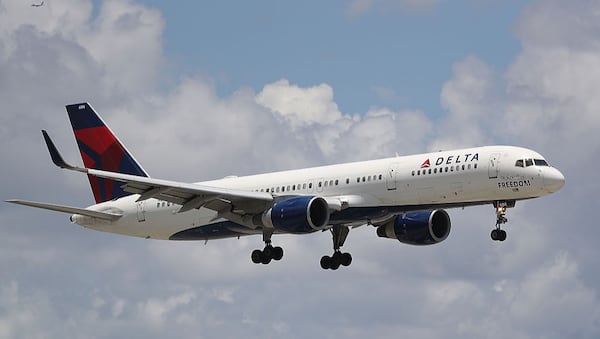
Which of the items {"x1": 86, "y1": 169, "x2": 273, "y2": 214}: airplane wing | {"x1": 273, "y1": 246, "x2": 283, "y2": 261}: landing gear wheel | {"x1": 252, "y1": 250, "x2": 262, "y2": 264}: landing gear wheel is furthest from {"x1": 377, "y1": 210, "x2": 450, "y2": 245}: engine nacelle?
{"x1": 86, "y1": 169, "x2": 273, "y2": 214}: airplane wing

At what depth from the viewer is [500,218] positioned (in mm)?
66875

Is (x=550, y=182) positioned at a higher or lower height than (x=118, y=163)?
lower

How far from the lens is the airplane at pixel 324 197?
219 ft

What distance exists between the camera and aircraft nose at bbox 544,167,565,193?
66188 millimetres

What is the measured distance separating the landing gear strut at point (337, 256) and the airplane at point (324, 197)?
0.18 feet

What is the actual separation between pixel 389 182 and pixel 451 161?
3365 millimetres

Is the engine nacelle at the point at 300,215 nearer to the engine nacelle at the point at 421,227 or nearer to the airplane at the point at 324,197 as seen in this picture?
the airplane at the point at 324,197

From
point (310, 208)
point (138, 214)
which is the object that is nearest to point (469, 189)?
point (310, 208)

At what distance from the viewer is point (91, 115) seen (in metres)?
86.2

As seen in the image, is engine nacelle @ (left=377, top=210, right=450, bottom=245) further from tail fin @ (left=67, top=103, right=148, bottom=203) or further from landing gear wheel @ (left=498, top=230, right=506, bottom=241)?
tail fin @ (left=67, top=103, right=148, bottom=203)

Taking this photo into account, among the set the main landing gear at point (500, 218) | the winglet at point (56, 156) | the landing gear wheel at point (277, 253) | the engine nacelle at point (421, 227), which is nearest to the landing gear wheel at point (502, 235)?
the main landing gear at point (500, 218)

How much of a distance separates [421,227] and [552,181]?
12228mm

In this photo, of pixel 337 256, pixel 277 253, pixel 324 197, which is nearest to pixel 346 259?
pixel 337 256

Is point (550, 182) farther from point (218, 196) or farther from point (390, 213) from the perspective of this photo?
point (218, 196)
